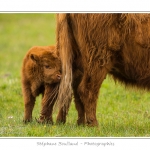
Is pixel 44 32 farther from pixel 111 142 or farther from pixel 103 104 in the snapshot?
pixel 111 142

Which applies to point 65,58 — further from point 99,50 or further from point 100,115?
point 100,115

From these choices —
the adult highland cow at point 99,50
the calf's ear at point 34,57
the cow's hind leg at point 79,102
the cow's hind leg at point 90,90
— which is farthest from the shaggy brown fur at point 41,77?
the cow's hind leg at point 90,90

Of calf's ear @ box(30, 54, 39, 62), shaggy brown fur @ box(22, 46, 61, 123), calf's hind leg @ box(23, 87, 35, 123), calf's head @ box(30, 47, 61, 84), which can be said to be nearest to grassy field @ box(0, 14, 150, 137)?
calf's hind leg @ box(23, 87, 35, 123)

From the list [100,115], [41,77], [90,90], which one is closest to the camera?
[90,90]

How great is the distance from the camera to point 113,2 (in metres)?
7.25

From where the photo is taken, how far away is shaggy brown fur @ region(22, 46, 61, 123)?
8164 mm

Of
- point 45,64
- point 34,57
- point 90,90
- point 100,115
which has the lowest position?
point 100,115

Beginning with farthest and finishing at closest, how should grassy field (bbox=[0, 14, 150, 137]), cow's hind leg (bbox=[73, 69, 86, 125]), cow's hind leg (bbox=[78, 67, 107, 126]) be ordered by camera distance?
cow's hind leg (bbox=[73, 69, 86, 125]), cow's hind leg (bbox=[78, 67, 107, 126]), grassy field (bbox=[0, 14, 150, 137])

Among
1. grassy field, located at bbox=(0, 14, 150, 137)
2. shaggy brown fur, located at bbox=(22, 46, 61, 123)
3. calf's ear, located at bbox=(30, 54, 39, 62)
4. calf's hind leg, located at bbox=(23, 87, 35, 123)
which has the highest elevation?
calf's ear, located at bbox=(30, 54, 39, 62)

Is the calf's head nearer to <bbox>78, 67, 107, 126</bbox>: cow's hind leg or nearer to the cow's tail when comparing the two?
the cow's tail

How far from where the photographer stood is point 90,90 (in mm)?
7555

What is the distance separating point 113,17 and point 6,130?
6.99ft

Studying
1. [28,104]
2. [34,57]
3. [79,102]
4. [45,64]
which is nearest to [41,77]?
[45,64]

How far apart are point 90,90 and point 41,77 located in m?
1.06
